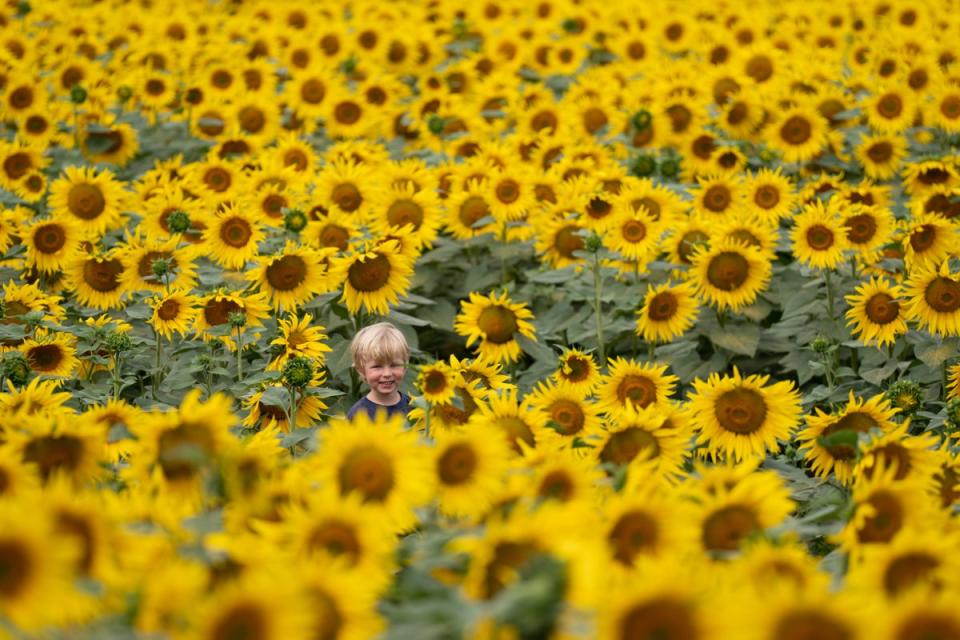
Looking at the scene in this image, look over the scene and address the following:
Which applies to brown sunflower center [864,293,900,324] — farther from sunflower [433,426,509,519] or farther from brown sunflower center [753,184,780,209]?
sunflower [433,426,509,519]

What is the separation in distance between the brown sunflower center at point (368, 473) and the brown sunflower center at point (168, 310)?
305cm

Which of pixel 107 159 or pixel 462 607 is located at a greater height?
pixel 462 607

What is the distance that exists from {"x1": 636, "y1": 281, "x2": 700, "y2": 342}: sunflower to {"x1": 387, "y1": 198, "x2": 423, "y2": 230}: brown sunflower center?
5.20ft

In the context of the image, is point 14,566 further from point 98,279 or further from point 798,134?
point 798,134

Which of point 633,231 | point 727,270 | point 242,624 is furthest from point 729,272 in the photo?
point 242,624

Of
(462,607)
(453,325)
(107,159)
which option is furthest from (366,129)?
(462,607)

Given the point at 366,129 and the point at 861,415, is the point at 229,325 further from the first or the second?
the point at 366,129

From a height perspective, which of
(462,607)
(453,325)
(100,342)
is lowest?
(453,325)

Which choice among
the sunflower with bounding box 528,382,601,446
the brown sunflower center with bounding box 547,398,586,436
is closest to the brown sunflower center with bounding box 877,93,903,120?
the sunflower with bounding box 528,382,601,446

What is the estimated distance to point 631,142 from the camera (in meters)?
8.98

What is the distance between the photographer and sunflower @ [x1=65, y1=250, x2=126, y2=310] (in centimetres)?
635

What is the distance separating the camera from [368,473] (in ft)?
9.78

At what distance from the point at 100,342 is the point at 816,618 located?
168 inches

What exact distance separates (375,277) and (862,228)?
2.73 meters
